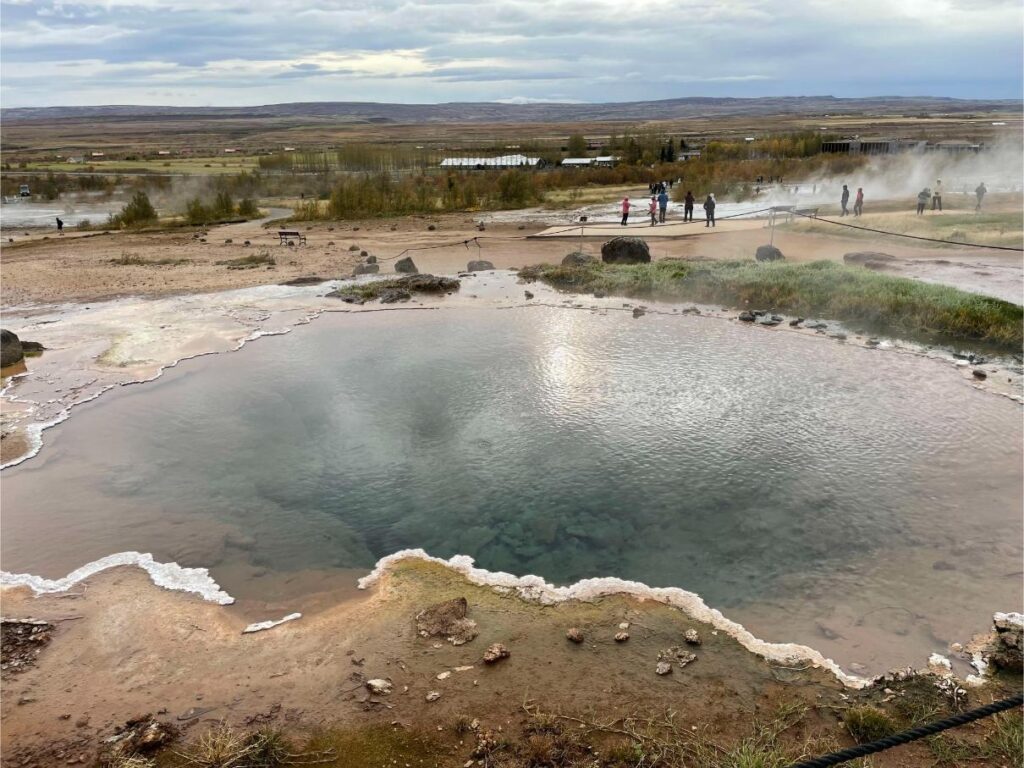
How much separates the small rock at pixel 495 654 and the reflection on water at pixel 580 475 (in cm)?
103

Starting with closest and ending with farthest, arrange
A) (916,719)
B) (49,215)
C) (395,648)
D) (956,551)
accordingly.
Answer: (916,719), (395,648), (956,551), (49,215)

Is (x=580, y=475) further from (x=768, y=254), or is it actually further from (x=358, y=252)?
(x=358, y=252)

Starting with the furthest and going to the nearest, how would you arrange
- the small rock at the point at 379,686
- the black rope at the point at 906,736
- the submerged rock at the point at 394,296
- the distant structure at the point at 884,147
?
the distant structure at the point at 884,147
the submerged rock at the point at 394,296
the small rock at the point at 379,686
the black rope at the point at 906,736

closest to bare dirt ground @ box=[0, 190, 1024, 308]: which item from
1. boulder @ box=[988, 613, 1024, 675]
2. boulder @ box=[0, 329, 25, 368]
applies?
boulder @ box=[0, 329, 25, 368]

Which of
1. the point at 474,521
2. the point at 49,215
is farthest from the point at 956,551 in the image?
the point at 49,215

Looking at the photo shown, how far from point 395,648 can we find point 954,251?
16522 millimetres

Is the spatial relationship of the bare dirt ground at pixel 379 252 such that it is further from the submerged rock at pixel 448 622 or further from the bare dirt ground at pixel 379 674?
the submerged rock at pixel 448 622

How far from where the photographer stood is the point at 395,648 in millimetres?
4641

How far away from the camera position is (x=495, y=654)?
4.48 metres

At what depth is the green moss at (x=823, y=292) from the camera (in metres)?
10.8

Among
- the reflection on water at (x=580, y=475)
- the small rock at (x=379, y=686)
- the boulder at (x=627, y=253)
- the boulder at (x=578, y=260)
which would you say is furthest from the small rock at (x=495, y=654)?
the boulder at (x=627, y=253)

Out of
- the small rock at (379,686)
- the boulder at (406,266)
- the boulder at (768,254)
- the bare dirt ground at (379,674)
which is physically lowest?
the bare dirt ground at (379,674)

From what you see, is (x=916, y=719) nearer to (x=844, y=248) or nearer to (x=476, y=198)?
(x=844, y=248)

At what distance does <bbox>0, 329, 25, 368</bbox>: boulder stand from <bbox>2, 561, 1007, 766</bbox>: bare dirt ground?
6670 mm
